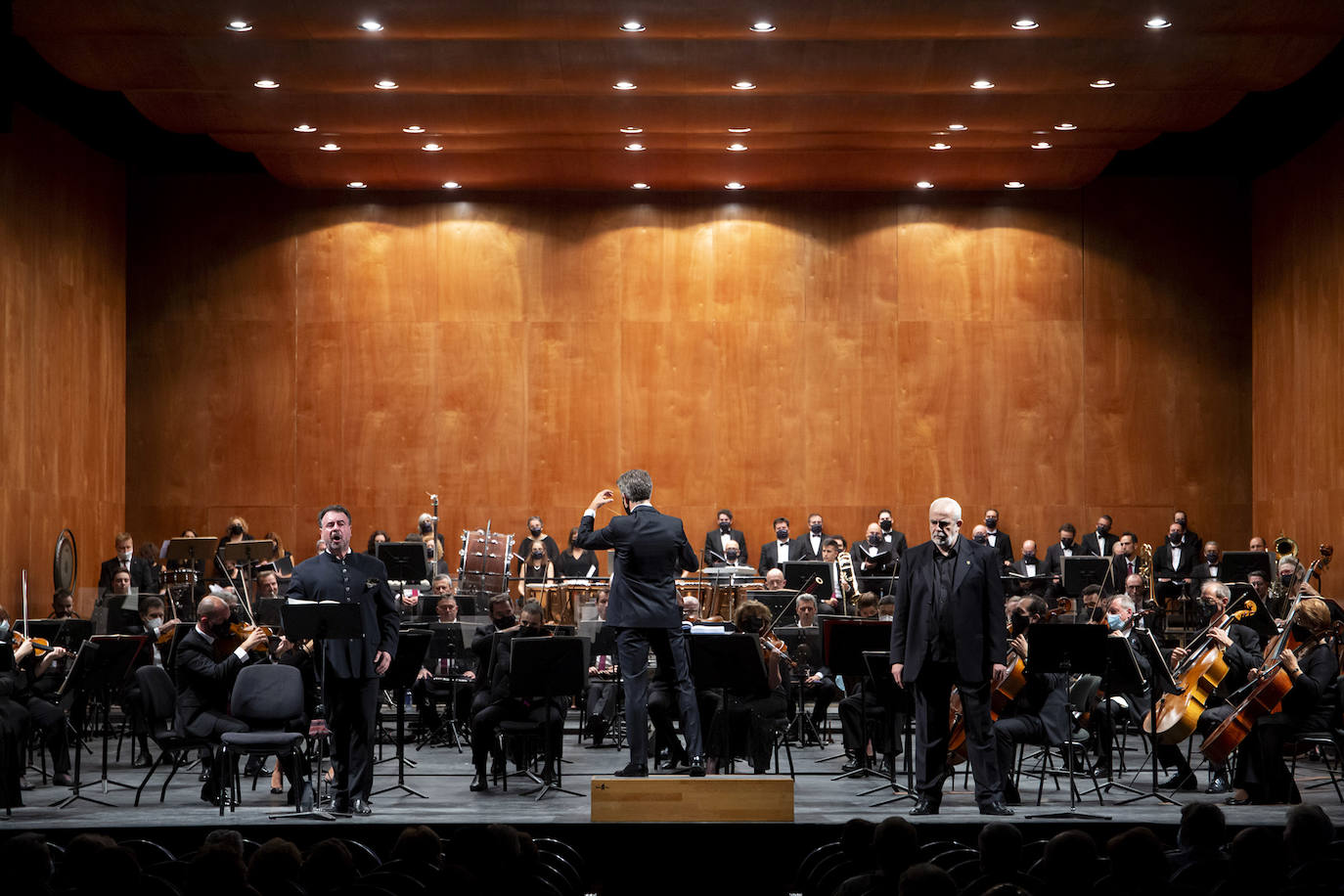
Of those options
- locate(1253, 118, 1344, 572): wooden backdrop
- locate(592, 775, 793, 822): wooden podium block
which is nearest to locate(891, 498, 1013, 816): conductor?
locate(592, 775, 793, 822): wooden podium block

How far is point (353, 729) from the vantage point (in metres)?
8.12

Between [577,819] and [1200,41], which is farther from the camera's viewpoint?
[1200,41]

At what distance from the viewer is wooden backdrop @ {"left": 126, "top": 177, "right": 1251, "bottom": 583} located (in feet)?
61.5

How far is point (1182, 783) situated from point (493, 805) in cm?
430

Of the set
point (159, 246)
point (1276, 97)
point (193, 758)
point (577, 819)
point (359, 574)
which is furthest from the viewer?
point (159, 246)

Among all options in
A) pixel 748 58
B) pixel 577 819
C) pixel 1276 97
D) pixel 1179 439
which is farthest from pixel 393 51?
pixel 1179 439

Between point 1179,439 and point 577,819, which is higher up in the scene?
point 1179,439

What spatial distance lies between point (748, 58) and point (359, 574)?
7414 millimetres

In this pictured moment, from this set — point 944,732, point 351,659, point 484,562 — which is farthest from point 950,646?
point 484,562

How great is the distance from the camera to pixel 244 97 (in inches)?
588

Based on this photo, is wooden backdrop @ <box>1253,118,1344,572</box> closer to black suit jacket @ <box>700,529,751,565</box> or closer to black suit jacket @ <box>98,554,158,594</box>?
black suit jacket @ <box>700,529,751,565</box>

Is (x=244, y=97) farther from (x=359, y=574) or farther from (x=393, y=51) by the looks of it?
(x=359, y=574)

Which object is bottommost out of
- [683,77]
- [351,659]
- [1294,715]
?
[1294,715]

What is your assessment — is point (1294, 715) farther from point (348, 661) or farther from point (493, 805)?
point (348, 661)
